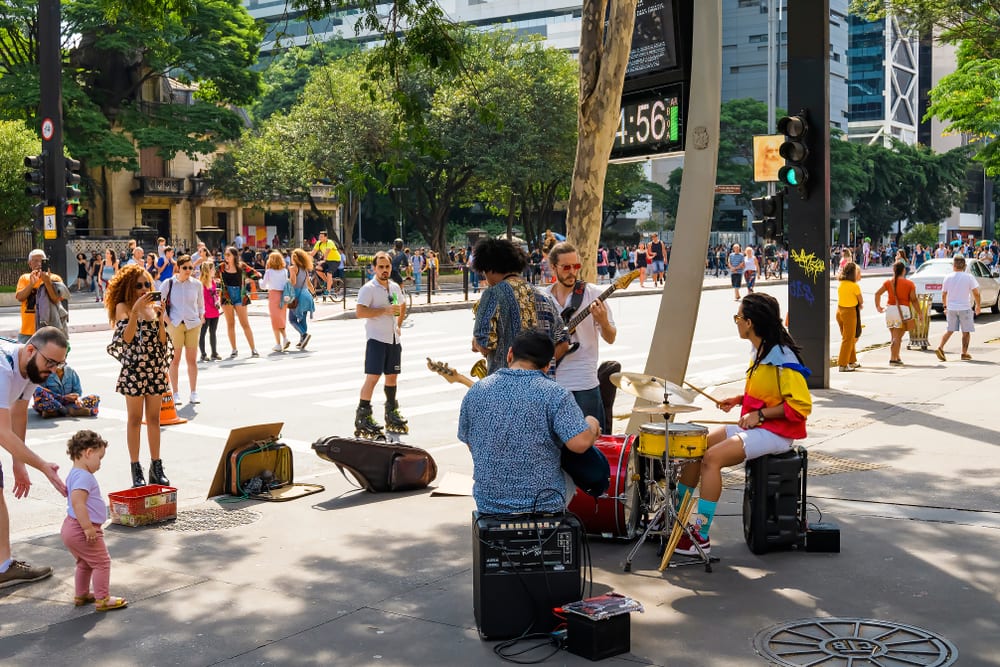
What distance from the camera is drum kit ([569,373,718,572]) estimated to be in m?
6.19

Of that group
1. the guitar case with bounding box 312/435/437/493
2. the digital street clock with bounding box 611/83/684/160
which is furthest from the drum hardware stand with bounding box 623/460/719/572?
the digital street clock with bounding box 611/83/684/160

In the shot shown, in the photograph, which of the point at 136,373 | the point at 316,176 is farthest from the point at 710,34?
the point at 316,176

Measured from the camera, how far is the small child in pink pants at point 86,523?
19.3 ft

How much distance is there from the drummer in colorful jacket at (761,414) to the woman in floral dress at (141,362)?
173 inches

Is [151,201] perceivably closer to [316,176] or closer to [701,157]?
[316,176]

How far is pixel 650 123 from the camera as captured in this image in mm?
10500

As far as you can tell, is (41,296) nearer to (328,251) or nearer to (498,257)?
(498,257)

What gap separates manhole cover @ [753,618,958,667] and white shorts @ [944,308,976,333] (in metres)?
13.8

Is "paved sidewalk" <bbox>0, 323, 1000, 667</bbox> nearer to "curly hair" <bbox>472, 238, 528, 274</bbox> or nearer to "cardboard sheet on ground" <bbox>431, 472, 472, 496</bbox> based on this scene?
"cardboard sheet on ground" <bbox>431, 472, 472, 496</bbox>

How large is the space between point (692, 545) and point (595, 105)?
487 cm

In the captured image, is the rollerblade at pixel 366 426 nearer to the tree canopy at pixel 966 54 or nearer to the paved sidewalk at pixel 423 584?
the paved sidewalk at pixel 423 584

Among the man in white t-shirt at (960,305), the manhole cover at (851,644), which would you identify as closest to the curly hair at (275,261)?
the man in white t-shirt at (960,305)

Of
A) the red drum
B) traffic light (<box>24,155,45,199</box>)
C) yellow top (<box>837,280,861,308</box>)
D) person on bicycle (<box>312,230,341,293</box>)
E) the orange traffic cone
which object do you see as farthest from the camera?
person on bicycle (<box>312,230,341,293</box>)

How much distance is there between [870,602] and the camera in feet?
19.4
